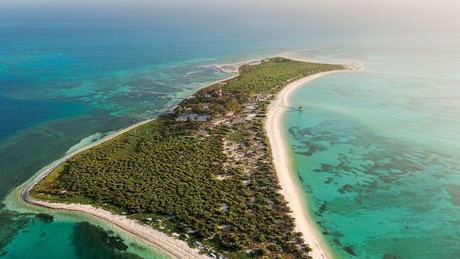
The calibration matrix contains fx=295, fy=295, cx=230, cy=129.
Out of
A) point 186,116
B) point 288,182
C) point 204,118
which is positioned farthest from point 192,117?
point 288,182

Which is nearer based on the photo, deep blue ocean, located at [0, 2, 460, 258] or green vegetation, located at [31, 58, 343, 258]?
green vegetation, located at [31, 58, 343, 258]

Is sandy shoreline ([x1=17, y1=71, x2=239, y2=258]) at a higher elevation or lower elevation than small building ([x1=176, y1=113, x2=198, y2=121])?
lower

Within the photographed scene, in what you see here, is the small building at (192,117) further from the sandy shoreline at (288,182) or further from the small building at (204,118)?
the sandy shoreline at (288,182)

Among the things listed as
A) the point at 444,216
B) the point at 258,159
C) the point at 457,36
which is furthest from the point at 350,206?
the point at 457,36

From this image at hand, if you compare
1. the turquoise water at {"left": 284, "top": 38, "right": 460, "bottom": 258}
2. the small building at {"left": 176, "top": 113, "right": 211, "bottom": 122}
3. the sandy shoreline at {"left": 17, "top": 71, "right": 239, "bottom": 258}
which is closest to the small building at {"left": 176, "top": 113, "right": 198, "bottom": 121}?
the small building at {"left": 176, "top": 113, "right": 211, "bottom": 122}

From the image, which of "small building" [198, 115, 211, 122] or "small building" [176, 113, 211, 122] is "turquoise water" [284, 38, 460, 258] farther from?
"small building" [176, 113, 211, 122]

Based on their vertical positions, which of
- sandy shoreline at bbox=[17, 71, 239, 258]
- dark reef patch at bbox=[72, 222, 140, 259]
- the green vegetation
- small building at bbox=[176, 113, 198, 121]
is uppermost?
small building at bbox=[176, 113, 198, 121]
